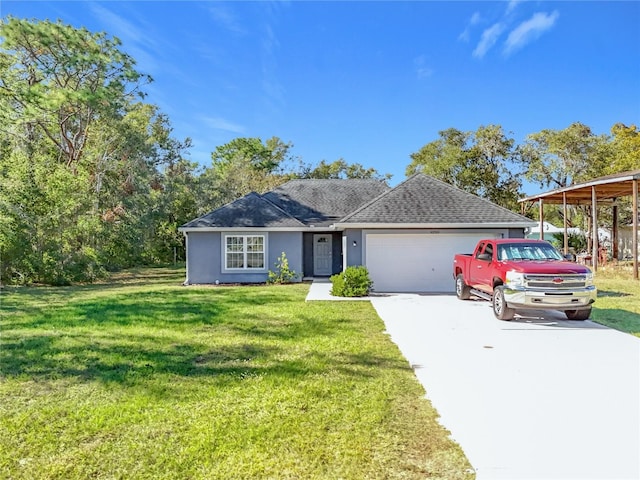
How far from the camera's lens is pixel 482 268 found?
10.6 m

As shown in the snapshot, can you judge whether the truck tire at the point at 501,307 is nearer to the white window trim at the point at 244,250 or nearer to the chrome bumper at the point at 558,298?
the chrome bumper at the point at 558,298

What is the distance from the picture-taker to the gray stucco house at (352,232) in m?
14.6

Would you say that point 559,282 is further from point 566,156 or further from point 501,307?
point 566,156

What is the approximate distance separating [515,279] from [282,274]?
10.7m

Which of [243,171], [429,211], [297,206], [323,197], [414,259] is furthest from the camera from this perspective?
[243,171]

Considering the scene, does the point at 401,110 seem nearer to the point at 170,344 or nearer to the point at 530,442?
the point at 170,344

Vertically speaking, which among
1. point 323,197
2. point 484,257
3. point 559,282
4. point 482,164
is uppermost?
point 482,164

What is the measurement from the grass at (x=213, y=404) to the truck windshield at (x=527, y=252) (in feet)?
12.8

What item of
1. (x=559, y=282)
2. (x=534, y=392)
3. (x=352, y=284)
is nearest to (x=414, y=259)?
(x=352, y=284)

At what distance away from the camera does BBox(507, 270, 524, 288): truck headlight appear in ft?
28.1

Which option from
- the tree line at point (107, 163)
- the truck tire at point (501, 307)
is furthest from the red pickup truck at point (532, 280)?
the tree line at point (107, 163)

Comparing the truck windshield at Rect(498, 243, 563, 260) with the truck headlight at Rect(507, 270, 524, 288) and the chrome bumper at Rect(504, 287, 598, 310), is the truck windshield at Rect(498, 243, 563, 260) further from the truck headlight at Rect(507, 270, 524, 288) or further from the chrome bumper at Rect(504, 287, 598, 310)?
the chrome bumper at Rect(504, 287, 598, 310)

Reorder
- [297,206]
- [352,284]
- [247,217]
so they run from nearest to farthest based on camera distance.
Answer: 1. [352,284]
2. [247,217]
3. [297,206]

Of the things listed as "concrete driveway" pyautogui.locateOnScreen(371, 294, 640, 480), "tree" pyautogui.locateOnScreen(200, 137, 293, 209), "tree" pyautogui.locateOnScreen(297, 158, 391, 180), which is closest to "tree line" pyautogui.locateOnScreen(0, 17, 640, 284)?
"tree" pyautogui.locateOnScreen(200, 137, 293, 209)
